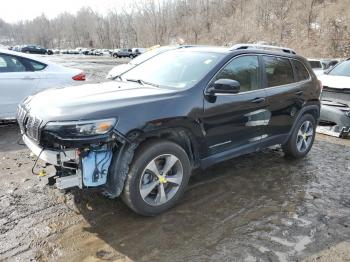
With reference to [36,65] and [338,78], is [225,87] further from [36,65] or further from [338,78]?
[338,78]

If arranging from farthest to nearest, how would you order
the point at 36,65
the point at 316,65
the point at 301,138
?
the point at 316,65 < the point at 36,65 < the point at 301,138

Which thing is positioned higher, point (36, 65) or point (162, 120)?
point (36, 65)

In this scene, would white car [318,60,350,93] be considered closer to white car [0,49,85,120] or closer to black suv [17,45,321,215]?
black suv [17,45,321,215]

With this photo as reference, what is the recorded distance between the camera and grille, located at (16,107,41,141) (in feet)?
11.4

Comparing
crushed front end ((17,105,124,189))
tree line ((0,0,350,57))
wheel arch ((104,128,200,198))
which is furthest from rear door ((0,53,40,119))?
tree line ((0,0,350,57))

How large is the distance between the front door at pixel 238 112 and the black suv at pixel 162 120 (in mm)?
13

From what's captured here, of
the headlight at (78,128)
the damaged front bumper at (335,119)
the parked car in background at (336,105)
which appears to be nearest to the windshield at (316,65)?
the parked car in background at (336,105)

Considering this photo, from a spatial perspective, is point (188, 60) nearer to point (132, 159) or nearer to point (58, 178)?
point (132, 159)

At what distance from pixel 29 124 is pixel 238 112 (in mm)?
2432

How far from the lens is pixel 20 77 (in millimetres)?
6891

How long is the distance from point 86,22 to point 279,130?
4688 inches

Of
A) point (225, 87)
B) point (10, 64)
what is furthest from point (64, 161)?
point (10, 64)

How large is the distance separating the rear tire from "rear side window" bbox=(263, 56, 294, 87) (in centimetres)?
77

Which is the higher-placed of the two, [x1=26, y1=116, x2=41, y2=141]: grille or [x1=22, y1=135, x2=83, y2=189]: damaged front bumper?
[x1=26, y1=116, x2=41, y2=141]: grille
